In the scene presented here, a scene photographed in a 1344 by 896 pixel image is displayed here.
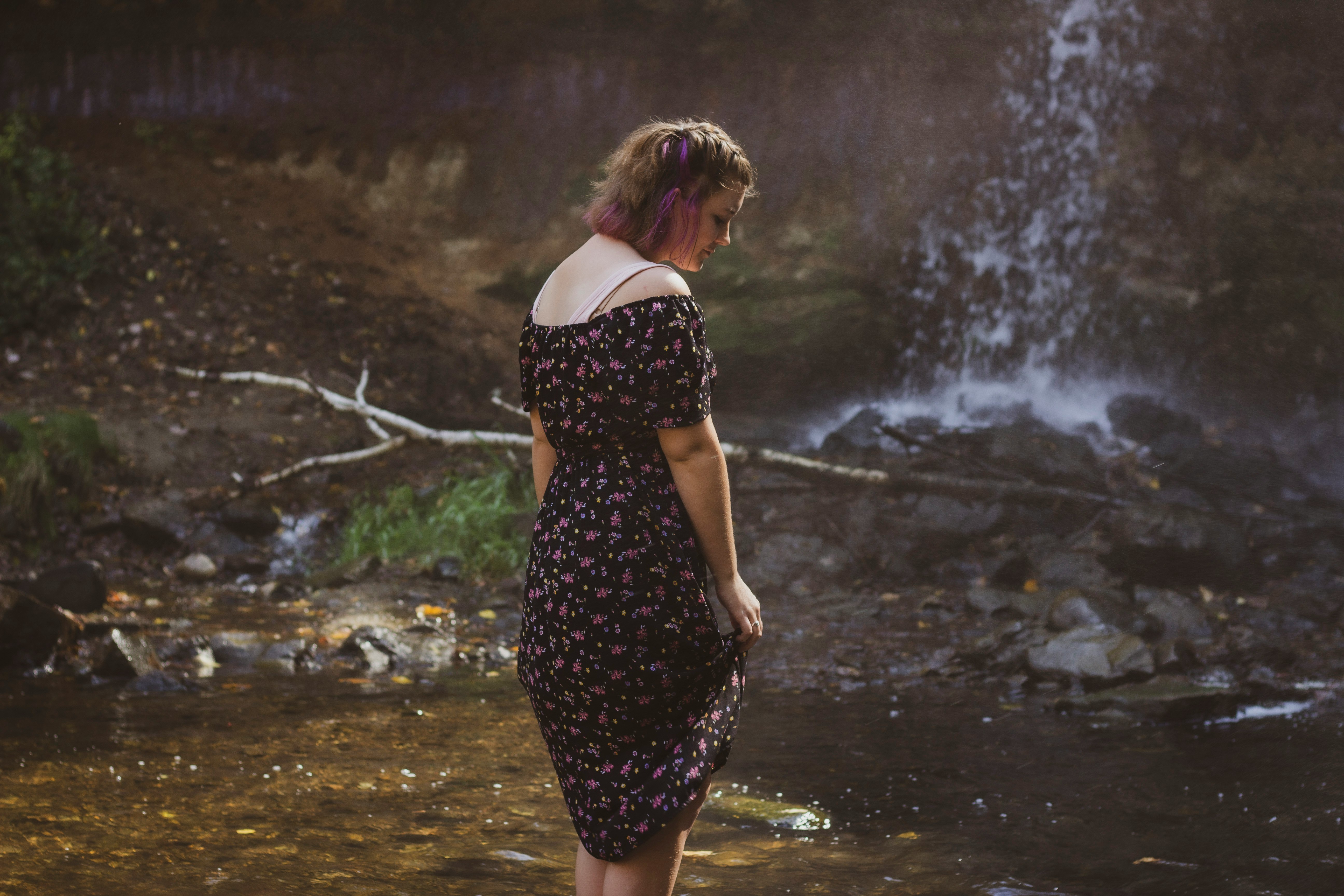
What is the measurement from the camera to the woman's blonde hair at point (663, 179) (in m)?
2.13

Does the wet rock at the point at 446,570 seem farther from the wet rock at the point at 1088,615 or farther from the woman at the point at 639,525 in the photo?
the woman at the point at 639,525

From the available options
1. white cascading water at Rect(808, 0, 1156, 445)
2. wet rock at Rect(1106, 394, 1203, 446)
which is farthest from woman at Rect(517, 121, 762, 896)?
white cascading water at Rect(808, 0, 1156, 445)

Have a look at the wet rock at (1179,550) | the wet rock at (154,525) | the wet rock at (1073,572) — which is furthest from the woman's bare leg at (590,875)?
the wet rock at (154,525)

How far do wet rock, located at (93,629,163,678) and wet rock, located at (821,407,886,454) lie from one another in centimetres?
557

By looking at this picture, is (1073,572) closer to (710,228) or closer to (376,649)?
(376,649)

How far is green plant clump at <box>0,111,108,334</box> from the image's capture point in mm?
10422

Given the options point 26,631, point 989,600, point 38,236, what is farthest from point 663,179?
point 38,236

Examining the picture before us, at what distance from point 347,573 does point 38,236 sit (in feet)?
21.4

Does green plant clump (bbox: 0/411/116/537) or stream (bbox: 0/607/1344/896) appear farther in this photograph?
green plant clump (bbox: 0/411/116/537)

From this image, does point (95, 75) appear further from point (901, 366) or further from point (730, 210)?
point (730, 210)

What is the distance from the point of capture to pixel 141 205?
11.9 metres

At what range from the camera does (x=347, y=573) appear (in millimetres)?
7008

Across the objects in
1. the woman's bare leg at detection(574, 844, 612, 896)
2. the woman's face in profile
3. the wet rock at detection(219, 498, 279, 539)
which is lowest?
the wet rock at detection(219, 498, 279, 539)

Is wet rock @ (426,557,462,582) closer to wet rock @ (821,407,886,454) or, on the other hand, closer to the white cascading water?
wet rock @ (821,407,886,454)
